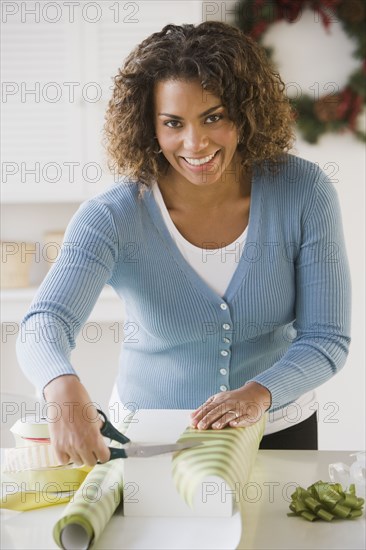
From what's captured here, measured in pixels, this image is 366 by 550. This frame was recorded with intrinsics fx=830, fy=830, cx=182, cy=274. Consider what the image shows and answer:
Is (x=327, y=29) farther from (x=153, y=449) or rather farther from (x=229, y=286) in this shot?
(x=153, y=449)

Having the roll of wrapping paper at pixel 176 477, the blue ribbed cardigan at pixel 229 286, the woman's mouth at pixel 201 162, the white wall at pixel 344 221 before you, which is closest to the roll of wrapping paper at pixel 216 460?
the roll of wrapping paper at pixel 176 477

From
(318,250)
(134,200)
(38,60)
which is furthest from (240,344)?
(38,60)

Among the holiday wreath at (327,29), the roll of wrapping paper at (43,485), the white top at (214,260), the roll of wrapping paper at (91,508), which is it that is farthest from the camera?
the holiday wreath at (327,29)

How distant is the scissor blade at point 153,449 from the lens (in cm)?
118

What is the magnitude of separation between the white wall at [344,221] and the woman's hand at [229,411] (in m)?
1.87

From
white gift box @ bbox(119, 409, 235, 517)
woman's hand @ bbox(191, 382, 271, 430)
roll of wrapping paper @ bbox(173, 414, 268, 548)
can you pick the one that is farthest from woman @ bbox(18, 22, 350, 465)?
white gift box @ bbox(119, 409, 235, 517)

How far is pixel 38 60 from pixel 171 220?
1443 millimetres

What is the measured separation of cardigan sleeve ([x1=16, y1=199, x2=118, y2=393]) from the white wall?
1.61 metres

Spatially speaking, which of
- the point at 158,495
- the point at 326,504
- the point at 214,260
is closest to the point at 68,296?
the point at 214,260

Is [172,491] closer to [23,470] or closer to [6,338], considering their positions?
[23,470]

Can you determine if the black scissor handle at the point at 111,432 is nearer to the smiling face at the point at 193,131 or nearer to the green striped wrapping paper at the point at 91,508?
the green striped wrapping paper at the point at 91,508

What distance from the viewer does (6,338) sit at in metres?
3.20

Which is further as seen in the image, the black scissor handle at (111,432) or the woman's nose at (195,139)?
the woman's nose at (195,139)

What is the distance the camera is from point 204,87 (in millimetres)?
1479
